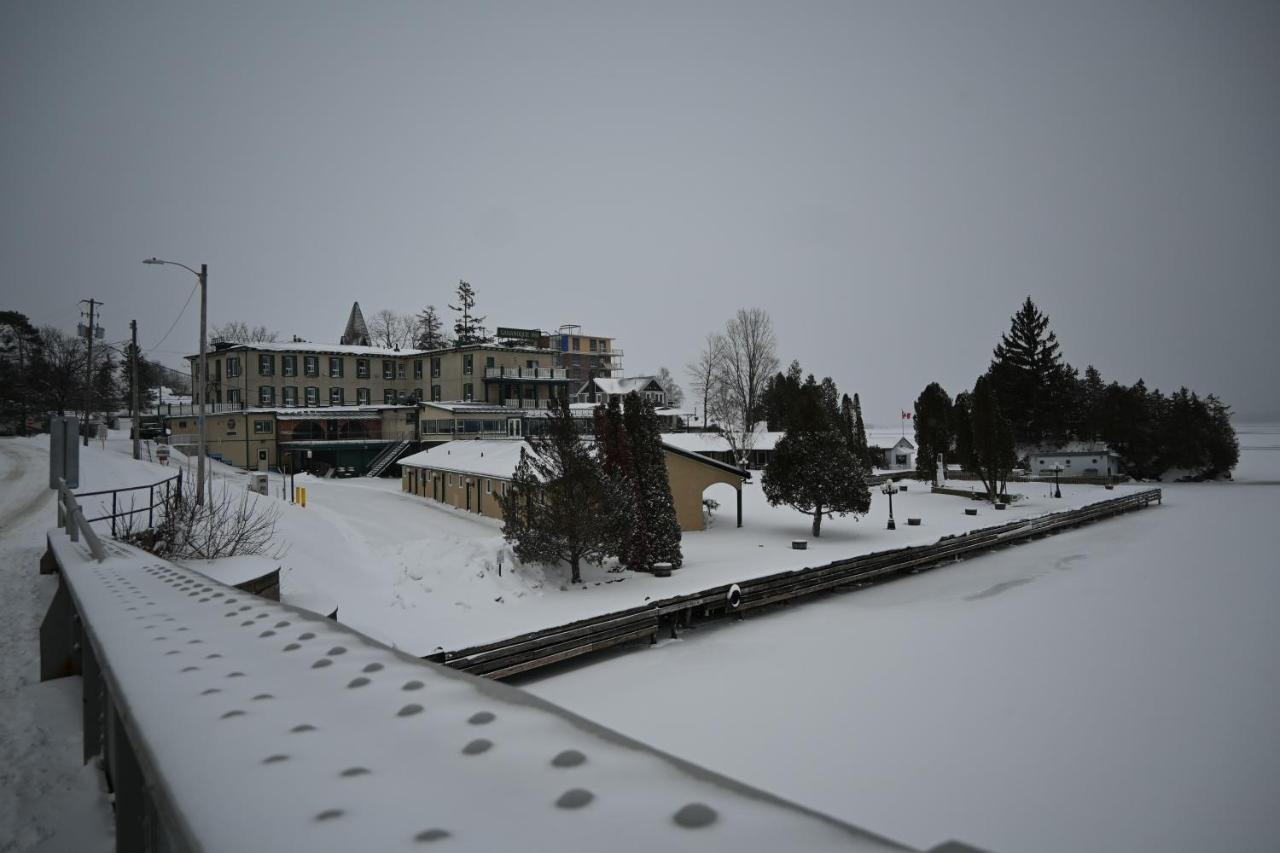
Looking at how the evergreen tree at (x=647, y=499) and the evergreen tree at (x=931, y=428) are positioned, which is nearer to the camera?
the evergreen tree at (x=647, y=499)

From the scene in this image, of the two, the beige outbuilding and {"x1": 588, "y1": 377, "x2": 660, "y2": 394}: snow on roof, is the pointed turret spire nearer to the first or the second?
{"x1": 588, "y1": 377, "x2": 660, "y2": 394}: snow on roof

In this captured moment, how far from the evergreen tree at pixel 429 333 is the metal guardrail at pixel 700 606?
269ft

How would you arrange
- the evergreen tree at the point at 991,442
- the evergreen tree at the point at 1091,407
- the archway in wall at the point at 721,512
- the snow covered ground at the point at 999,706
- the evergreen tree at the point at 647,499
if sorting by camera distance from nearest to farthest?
1. the snow covered ground at the point at 999,706
2. the evergreen tree at the point at 647,499
3. the archway in wall at the point at 721,512
4. the evergreen tree at the point at 991,442
5. the evergreen tree at the point at 1091,407

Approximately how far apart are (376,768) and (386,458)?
52448 millimetres

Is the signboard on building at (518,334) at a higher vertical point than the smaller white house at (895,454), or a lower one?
higher

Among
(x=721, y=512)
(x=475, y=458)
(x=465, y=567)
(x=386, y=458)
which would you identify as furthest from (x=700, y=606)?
(x=386, y=458)

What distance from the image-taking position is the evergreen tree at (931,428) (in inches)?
2232

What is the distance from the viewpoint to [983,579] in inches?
920

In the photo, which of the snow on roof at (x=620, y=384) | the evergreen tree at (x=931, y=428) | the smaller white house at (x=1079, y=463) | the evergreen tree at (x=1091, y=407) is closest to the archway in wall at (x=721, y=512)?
the evergreen tree at (x=931, y=428)

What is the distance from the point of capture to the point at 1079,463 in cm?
6156

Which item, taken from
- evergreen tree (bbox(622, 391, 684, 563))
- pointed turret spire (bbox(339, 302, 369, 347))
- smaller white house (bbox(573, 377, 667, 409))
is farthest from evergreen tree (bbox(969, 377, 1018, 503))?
pointed turret spire (bbox(339, 302, 369, 347))

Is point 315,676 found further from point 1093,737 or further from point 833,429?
point 833,429

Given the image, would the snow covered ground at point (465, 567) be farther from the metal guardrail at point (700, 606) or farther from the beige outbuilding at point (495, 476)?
the beige outbuilding at point (495, 476)

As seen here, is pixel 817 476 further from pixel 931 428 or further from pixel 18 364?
pixel 18 364
